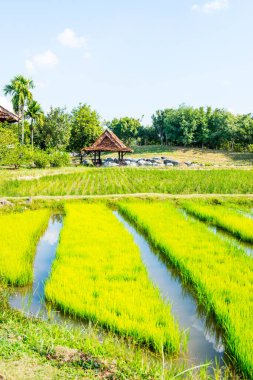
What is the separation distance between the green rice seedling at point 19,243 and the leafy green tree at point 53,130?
2654 centimetres

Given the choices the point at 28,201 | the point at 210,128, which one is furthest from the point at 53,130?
the point at 28,201

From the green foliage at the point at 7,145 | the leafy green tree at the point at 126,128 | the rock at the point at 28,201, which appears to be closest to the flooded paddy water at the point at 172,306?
the rock at the point at 28,201

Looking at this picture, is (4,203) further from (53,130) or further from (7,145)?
(53,130)

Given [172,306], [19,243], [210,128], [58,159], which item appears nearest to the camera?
[172,306]

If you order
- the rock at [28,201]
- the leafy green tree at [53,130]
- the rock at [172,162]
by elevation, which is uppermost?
the leafy green tree at [53,130]

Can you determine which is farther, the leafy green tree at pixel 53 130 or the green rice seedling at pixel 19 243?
the leafy green tree at pixel 53 130

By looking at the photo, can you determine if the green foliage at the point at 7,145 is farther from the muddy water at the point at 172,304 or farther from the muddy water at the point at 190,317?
the muddy water at the point at 190,317

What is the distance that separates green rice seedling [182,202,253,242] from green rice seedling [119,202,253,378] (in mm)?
642

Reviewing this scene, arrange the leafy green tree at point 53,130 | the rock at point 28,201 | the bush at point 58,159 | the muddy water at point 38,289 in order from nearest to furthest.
→ the muddy water at point 38,289, the rock at point 28,201, the bush at point 58,159, the leafy green tree at point 53,130

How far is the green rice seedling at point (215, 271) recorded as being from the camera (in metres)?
2.88

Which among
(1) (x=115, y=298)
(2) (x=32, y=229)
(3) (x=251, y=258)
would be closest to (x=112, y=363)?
(1) (x=115, y=298)

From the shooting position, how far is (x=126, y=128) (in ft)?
168

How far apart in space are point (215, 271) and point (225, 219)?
344 cm

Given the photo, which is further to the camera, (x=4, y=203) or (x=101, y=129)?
(x=101, y=129)
